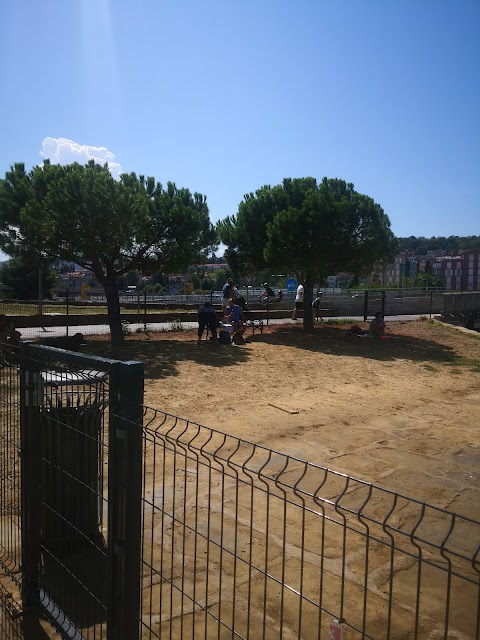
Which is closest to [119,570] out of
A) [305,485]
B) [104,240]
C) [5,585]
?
[5,585]

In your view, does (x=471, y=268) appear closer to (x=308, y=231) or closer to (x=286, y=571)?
(x=308, y=231)

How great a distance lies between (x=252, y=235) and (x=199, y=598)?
19.4m

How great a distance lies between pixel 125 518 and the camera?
2676 millimetres

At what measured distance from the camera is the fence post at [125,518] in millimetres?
2662

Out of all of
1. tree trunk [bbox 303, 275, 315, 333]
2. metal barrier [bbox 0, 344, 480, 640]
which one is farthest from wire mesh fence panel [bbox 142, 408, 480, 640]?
tree trunk [bbox 303, 275, 315, 333]

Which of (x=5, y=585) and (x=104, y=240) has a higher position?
Answer: (x=104, y=240)

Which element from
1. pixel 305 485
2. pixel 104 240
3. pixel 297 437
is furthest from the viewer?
pixel 104 240

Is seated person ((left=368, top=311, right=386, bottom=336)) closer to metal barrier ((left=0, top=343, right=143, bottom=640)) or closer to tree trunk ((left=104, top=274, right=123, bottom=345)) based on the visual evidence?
tree trunk ((left=104, top=274, right=123, bottom=345))

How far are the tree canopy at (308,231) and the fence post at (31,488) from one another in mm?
17159

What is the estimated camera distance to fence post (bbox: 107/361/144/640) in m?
2.66

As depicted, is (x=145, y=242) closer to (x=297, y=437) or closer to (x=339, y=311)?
(x=297, y=437)

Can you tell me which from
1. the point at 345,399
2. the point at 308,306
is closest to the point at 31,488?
the point at 345,399

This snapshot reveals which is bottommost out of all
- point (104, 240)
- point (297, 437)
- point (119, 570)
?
point (297, 437)

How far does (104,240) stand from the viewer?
1623 centimetres
